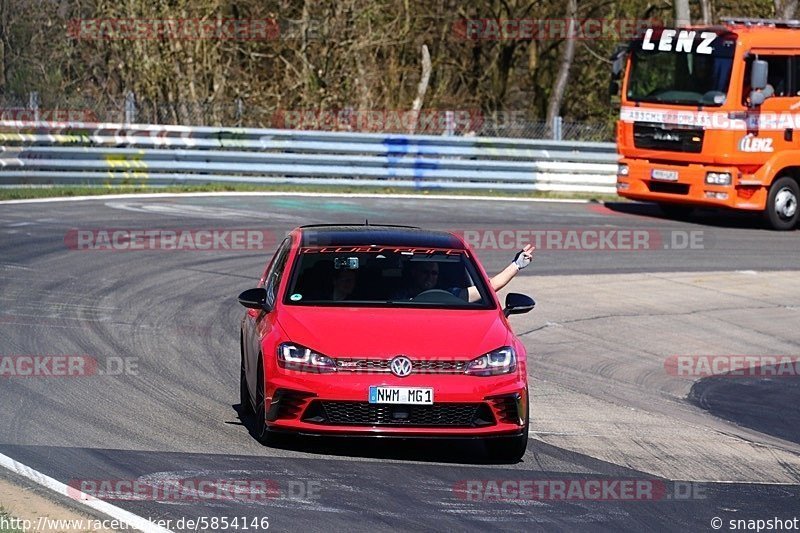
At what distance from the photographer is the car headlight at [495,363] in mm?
8312

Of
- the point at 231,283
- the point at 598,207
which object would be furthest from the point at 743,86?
the point at 231,283

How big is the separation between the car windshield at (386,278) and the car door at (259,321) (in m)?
0.21

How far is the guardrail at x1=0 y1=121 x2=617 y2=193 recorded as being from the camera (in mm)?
23734

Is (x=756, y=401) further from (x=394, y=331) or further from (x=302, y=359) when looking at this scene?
(x=302, y=359)

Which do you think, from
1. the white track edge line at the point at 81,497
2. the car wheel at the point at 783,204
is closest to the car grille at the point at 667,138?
the car wheel at the point at 783,204

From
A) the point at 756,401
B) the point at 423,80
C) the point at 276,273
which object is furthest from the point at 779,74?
the point at 276,273

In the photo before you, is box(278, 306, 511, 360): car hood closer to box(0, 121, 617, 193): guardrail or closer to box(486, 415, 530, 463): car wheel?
box(486, 415, 530, 463): car wheel

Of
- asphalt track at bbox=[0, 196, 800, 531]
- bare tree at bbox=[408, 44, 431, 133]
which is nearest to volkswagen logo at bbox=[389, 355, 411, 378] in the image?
asphalt track at bbox=[0, 196, 800, 531]

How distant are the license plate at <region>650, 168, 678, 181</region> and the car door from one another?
562 inches

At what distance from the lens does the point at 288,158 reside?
2533cm

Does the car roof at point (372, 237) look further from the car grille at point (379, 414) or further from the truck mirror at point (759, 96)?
the truck mirror at point (759, 96)

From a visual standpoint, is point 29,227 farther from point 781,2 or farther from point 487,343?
point 781,2

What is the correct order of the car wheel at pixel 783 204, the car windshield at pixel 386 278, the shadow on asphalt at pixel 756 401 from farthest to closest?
the car wheel at pixel 783 204 < the shadow on asphalt at pixel 756 401 < the car windshield at pixel 386 278

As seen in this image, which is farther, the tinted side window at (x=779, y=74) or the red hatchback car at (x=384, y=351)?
the tinted side window at (x=779, y=74)
